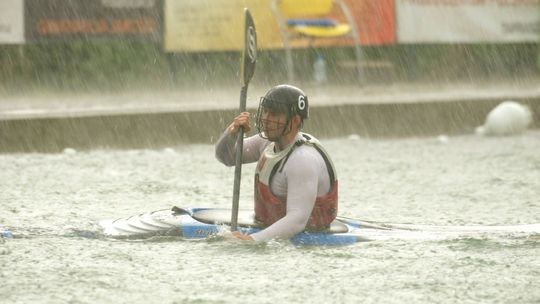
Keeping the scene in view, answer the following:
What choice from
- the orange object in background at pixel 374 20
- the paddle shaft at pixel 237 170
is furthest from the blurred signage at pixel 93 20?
the paddle shaft at pixel 237 170

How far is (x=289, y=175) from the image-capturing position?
20.4ft

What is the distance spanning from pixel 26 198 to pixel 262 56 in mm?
6922

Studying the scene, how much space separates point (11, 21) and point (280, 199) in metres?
7.33

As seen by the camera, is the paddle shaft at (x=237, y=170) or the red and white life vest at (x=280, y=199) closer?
the red and white life vest at (x=280, y=199)

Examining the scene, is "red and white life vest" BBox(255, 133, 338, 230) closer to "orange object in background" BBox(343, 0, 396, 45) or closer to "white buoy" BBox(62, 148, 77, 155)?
"white buoy" BBox(62, 148, 77, 155)

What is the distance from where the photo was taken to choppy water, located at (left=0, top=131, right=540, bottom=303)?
5391mm

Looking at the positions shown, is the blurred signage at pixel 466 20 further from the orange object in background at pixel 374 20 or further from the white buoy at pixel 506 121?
the white buoy at pixel 506 121

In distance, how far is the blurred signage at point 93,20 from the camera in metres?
13.1

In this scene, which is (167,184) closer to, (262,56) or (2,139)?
(2,139)

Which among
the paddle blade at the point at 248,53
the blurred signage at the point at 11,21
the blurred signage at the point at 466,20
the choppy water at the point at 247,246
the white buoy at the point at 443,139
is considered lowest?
the choppy water at the point at 247,246

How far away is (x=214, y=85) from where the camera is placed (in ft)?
47.6

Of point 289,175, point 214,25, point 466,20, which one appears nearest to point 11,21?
point 214,25

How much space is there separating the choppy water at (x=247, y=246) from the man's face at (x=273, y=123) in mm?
596

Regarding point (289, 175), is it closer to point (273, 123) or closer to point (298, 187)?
point (298, 187)
